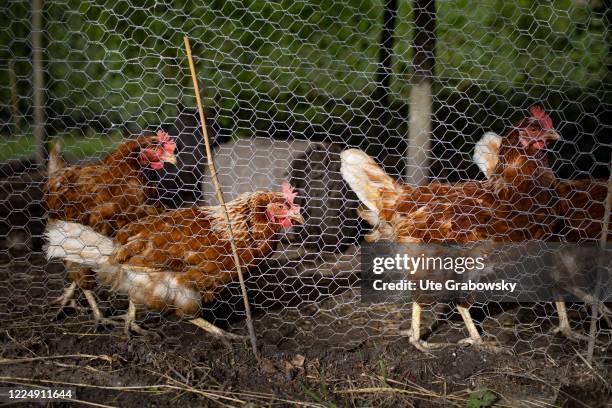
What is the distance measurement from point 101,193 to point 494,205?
5.80 ft

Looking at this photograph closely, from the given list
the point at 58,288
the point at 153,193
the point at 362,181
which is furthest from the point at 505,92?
the point at 58,288

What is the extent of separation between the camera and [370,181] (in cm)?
293

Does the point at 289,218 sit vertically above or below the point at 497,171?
below

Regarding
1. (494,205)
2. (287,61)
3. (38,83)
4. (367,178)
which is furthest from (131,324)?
(287,61)

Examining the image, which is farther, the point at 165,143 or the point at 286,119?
the point at 286,119

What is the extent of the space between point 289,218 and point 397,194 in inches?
20.3

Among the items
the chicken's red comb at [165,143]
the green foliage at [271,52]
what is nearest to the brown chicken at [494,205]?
the chicken's red comb at [165,143]

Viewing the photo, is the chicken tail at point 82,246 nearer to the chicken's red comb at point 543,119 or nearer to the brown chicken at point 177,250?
the brown chicken at point 177,250

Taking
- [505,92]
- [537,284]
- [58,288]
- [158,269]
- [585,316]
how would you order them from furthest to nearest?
1. [505,92]
2. [58,288]
3. [585,316]
4. [537,284]
5. [158,269]

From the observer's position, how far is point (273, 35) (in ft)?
13.6

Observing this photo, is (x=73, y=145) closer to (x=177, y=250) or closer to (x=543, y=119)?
(x=177, y=250)

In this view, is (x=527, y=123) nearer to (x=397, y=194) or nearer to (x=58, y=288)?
(x=397, y=194)

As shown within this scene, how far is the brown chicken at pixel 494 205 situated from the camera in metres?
2.61

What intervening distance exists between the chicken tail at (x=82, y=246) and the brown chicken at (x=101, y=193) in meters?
0.05
